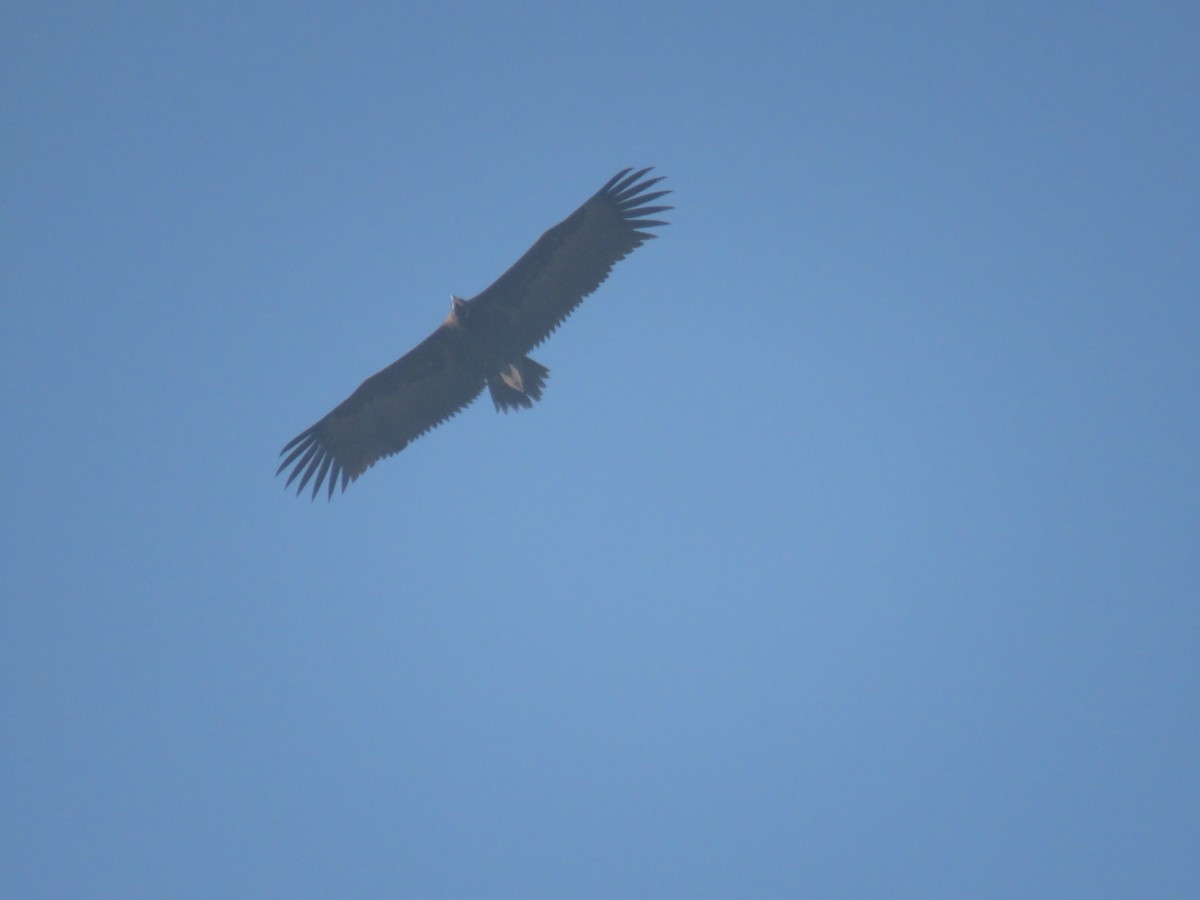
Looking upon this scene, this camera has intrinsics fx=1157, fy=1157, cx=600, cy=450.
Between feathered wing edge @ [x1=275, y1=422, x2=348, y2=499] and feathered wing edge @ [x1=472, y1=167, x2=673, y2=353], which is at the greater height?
feathered wing edge @ [x1=472, y1=167, x2=673, y2=353]

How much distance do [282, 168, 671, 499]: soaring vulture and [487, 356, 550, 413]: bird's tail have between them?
0.04 feet

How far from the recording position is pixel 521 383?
48.8 ft

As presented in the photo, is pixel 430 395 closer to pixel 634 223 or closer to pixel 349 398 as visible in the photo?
pixel 349 398

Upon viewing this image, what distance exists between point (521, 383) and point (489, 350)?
66 centimetres

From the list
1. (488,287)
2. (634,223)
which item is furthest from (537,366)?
(634,223)

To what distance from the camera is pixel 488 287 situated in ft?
47.7

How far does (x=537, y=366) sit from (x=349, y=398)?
8.67 ft

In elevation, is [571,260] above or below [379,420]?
above

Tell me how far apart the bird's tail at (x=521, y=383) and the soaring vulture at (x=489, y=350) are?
0.04 ft

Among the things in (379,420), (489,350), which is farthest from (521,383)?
(379,420)

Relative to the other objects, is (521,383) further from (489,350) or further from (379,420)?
(379,420)

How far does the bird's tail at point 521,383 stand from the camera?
14.9 m

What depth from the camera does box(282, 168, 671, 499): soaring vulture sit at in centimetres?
1438

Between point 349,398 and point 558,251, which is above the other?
point 558,251
